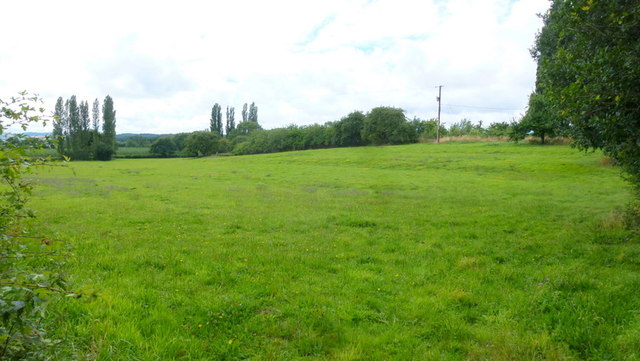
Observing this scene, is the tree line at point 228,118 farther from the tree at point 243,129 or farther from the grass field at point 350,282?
the grass field at point 350,282

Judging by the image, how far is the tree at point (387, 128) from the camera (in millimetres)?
80000

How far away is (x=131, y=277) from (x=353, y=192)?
1773 cm

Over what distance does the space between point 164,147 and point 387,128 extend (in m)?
83.3

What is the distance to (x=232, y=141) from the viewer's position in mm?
130125

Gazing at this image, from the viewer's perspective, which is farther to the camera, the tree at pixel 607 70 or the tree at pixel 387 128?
the tree at pixel 387 128

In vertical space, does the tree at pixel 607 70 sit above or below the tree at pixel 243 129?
below

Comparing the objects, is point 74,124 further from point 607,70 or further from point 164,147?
point 607,70

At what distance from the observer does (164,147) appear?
12950cm

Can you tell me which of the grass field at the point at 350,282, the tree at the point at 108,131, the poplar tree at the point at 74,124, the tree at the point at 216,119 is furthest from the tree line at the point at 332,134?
the grass field at the point at 350,282

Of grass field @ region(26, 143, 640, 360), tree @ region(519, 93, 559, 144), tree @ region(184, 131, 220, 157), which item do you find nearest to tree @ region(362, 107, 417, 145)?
tree @ region(519, 93, 559, 144)

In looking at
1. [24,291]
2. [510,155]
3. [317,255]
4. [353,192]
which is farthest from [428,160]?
[24,291]

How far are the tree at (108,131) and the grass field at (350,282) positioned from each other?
88.5 metres

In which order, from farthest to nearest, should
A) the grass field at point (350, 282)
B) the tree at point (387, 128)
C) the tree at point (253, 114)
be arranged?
the tree at point (253, 114), the tree at point (387, 128), the grass field at point (350, 282)

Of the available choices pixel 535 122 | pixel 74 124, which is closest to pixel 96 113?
pixel 74 124
